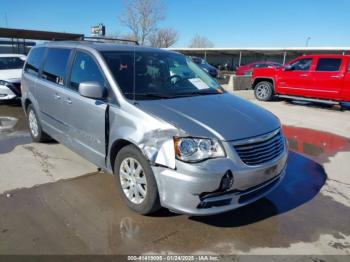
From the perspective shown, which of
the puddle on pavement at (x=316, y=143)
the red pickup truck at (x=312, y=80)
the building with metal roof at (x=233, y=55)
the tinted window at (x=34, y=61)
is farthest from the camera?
the building with metal roof at (x=233, y=55)

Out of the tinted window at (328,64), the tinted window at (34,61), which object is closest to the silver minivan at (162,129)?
the tinted window at (34,61)

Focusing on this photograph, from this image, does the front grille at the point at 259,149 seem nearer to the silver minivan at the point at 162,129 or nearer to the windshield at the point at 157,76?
the silver minivan at the point at 162,129

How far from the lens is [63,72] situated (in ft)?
14.8

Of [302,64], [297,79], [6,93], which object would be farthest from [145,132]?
[302,64]

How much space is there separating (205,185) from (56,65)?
3238 millimetres

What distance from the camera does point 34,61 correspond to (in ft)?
18.6

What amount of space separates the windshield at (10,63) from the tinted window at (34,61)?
487 cm

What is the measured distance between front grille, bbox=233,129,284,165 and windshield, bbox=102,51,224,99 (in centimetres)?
112

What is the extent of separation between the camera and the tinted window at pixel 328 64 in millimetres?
10554

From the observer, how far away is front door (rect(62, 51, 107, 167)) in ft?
12.2

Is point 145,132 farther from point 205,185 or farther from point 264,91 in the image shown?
point 264,91

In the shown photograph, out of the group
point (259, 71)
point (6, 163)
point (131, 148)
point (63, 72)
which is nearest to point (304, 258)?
point (131, 148)

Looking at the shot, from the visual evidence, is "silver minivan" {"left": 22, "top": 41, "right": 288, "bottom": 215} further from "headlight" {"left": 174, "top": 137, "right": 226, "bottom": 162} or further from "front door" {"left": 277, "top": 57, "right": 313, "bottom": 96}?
"front door" {"left": 277, "top": 57, "right": 313, "bottom": 96}

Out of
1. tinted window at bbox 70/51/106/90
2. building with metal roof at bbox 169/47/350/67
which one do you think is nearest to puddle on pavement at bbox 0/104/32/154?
tinted window at bbox 70/51/106/90
